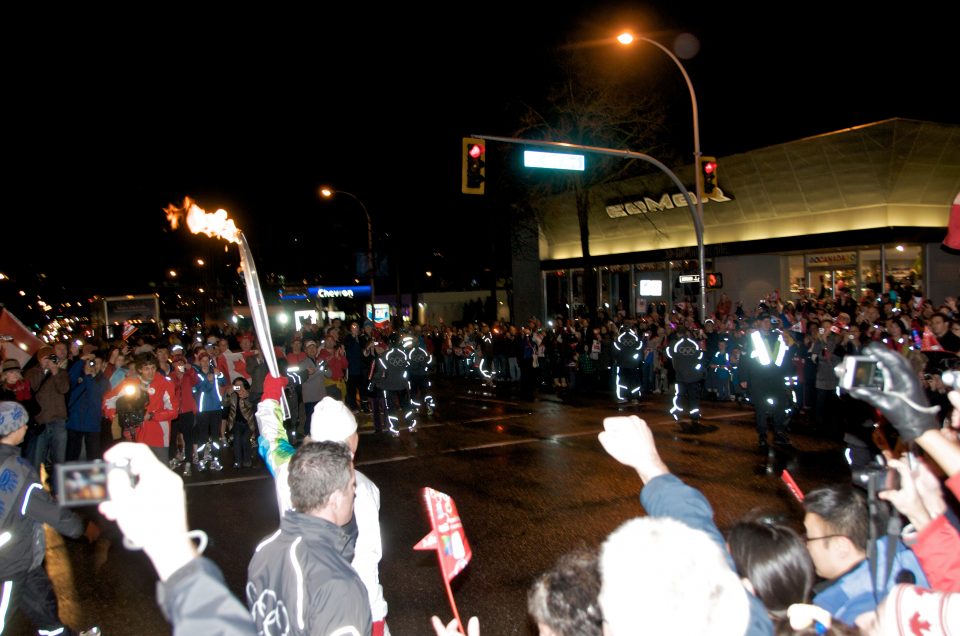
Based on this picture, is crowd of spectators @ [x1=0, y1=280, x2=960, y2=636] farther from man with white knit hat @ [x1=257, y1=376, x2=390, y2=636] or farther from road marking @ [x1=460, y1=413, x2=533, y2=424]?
road marking @ [x1=460, y1=413, x2=533, y2=424]

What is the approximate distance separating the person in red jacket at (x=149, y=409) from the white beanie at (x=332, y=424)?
6.51 metres

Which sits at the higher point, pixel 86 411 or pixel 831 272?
pixel 831 272

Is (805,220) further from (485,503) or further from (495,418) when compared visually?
(485,503)

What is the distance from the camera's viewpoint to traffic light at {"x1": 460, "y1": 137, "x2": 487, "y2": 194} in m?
15.4

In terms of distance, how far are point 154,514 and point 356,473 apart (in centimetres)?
189

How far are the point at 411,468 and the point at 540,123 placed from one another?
60.1 ft

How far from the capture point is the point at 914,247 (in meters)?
23.4

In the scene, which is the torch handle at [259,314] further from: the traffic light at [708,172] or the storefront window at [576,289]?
the storefront window at [576,289]

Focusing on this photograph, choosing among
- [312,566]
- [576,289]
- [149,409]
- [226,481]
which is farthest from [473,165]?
[576,289]

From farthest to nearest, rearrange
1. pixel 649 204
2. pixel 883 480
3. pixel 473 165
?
pixel 649 204 < pixel 473 165 < pixel 883 480

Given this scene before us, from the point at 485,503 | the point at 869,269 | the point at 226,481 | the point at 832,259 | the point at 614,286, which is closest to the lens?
the point at 485,503

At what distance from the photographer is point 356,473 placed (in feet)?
11.3

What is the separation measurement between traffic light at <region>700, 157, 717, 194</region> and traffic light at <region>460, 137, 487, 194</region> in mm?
5734

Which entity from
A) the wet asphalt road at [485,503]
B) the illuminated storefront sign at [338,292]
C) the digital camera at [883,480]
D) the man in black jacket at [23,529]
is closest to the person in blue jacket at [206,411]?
the wet asphalt road at [485,503]
